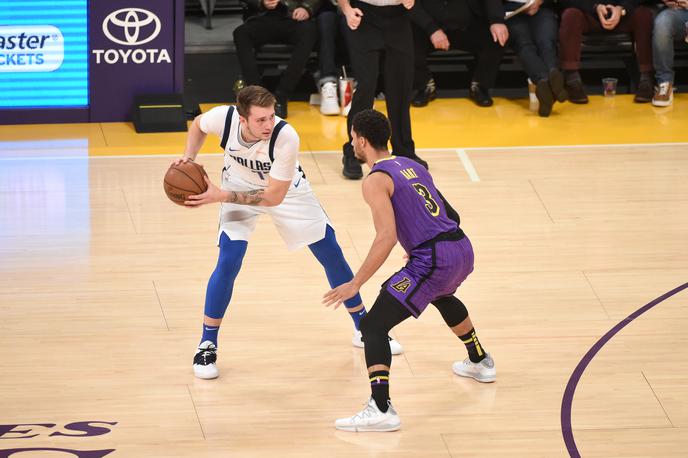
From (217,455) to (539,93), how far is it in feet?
20.8

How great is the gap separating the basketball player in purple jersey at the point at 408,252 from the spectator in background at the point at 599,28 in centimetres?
586

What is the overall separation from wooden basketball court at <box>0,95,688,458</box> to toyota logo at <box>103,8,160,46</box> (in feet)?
2.59

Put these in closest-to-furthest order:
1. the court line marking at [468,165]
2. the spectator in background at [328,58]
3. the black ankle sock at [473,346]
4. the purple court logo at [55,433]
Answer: the purple court logo at [55,433]
the black ankle sock at [473,346]
the court line marking at [468,165]
the spectator in background at [328,58]

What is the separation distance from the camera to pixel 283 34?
450 inches

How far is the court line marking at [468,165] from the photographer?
32.9 feet

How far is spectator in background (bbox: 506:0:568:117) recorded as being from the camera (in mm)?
11367

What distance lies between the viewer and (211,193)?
6285mm

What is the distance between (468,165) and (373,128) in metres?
4.25

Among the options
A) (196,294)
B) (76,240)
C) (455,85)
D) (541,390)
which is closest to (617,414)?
(541,390)

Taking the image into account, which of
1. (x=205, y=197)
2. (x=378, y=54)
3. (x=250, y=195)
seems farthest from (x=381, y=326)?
(x=378, y=54)

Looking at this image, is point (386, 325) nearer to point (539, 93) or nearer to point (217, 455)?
point (217, 455)

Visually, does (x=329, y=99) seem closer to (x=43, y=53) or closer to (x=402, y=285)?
(x=43, y=53)

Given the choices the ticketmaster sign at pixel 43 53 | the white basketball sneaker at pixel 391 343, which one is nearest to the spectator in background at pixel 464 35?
the ticketmaster sign at pixel 43 53

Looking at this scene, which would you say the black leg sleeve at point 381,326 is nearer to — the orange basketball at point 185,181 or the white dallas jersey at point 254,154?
the white dallas jersey at point 254,154
